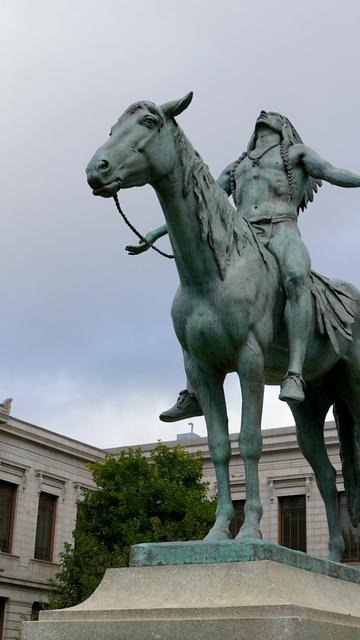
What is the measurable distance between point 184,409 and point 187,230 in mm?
1337

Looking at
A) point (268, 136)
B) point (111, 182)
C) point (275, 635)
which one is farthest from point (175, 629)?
point (268, 136)

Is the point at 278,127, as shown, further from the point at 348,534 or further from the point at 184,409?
the point at 348,534

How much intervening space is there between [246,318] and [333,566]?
1633 mm

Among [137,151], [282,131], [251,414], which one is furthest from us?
[282,131]

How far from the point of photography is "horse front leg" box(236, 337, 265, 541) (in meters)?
5.82

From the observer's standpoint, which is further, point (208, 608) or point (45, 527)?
point (45, 527)

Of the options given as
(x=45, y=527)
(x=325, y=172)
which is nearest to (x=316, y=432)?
(x=325, y=172)

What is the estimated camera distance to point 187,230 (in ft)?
19.7

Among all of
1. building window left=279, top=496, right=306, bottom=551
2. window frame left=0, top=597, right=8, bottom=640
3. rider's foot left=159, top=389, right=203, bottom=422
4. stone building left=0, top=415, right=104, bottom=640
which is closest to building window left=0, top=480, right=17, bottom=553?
stone building left=0, top=415, right=104, bottom=640

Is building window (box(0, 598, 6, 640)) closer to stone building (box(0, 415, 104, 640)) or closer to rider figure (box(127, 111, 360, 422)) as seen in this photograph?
stone building (box(0, 415, 104, 640))

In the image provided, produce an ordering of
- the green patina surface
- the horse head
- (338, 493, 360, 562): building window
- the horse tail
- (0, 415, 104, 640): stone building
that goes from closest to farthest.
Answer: the green patina surface → the horse head → the horse tail → (338, 493, 360, 562): building window → (0, 415, 104, 640): stone building

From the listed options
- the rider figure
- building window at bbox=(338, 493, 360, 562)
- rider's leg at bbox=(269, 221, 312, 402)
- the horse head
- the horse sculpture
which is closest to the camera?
the horse head

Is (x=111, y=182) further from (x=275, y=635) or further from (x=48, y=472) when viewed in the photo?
(x=48, y=472)

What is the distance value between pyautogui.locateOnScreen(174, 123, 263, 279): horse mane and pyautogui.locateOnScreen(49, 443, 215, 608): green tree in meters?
22.2
